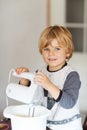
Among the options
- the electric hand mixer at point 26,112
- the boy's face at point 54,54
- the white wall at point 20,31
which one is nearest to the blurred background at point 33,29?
the white wall at point 20,31

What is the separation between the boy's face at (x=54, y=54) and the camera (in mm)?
1406

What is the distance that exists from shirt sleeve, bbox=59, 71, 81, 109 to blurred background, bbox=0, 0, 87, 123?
4.18ft

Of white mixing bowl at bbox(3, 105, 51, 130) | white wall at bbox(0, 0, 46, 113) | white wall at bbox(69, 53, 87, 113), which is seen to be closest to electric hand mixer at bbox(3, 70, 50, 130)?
white mixing bowl at bbox(3, 105, 51, 130)

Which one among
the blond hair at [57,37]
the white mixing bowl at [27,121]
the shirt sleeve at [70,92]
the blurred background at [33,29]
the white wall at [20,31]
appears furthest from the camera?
the white wall at [20,31]

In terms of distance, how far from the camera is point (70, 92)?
131cm

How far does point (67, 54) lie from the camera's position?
1.47 m

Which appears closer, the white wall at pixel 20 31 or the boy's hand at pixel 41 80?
the boy's hand at pixel 41 80

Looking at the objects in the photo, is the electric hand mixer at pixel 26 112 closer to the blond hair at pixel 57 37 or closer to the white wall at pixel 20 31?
the blond hair at pixel 57 37

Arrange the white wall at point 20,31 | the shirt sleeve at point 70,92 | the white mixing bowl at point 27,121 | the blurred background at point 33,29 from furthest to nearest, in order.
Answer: the white wall at point 20,31, the blurred background at point 33,29, the shirt sleeve at point 70,92, the white mixing bowl at point 27,121

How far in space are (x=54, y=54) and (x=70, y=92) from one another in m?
0.20

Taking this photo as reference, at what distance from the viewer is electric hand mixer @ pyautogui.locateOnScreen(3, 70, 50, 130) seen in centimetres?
118

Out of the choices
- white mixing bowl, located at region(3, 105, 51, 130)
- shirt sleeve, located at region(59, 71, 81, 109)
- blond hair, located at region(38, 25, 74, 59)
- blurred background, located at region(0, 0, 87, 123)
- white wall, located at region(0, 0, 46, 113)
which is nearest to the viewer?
white mixing bowl, located at region(3, 105, 51, 130)

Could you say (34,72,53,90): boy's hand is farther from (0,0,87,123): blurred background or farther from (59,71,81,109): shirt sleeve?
(0,0,87,123): blurred background

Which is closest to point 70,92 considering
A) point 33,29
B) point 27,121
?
point 27,121
